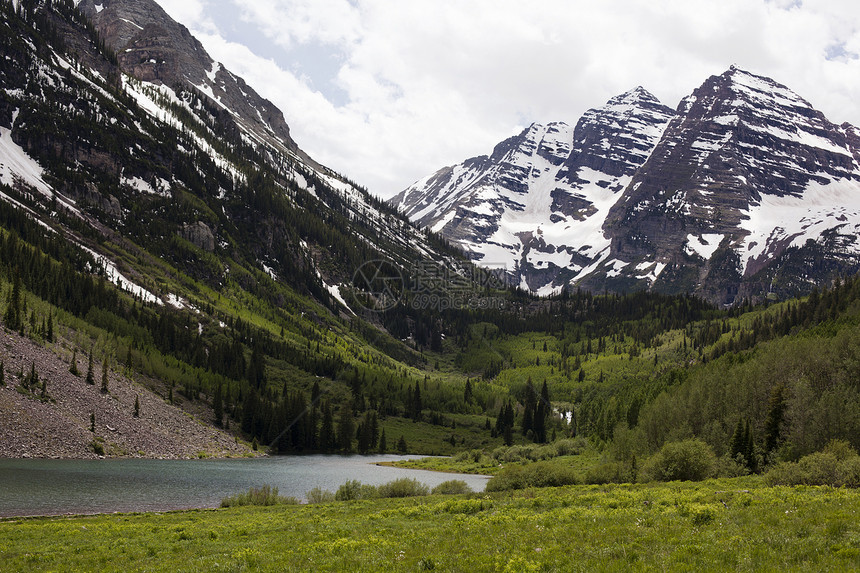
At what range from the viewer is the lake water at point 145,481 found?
62.6 m

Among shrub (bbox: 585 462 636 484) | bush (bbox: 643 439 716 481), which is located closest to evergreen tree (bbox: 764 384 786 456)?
bush (bbox: 643 439 716 481)

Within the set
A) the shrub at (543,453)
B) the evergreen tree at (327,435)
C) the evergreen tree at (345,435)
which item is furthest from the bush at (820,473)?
the evergreen tree at (327,435)

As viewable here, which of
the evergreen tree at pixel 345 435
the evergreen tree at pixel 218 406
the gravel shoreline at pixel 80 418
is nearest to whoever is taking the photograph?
the gravel shoreline at pixel 80 418

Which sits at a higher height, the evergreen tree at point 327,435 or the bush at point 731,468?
the bush at point 731,468

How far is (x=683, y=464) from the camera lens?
6319 centimetres

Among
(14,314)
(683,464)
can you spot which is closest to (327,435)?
(14,314)

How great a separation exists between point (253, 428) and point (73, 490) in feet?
325

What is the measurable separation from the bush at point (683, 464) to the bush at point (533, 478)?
899cm

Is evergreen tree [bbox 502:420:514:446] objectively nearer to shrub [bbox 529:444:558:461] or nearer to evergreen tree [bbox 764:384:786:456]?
shrub [bbox 529:444:558:461]

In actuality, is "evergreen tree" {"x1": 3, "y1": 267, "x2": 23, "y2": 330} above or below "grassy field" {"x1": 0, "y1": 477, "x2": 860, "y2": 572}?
above

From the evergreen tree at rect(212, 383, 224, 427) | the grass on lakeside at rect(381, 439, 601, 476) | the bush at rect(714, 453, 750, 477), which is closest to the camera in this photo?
the bush at rect(714, 453, 750, 477)

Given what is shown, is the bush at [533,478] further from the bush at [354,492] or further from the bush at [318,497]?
the bush at [318,497]

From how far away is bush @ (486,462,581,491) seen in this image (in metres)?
65.9

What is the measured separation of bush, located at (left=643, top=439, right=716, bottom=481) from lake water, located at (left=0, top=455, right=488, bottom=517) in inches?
1177
